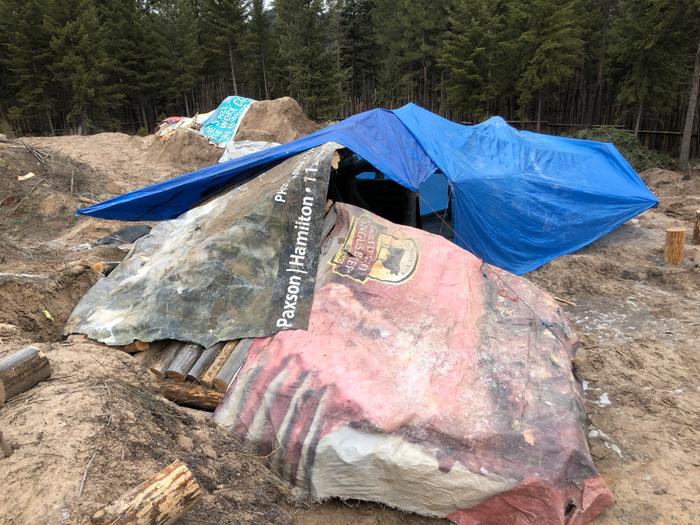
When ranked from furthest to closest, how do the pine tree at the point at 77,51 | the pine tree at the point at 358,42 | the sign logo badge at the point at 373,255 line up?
1. the pine tree at the point at 358,42
2. the pine tree at the point at 77,51
3. the sign logo badge at the point at 373,255

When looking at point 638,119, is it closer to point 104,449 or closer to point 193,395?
point 193,395

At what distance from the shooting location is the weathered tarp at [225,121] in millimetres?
14016

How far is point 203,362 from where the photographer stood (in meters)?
3.43

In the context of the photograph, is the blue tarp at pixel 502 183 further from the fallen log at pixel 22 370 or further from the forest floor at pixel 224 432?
the fallen log at pixel 22 370

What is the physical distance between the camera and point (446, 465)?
9.54 ft

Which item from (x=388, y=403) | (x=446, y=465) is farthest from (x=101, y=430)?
(x=446, y=465)

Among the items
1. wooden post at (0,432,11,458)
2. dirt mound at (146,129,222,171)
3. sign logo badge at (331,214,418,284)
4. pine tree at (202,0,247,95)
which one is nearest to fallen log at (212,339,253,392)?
sign logo badge at (331,214,418,284)

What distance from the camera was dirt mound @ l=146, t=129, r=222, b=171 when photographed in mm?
13211

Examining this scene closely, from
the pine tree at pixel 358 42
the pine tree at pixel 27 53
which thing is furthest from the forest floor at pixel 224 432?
the pine tree at pixel 358 42

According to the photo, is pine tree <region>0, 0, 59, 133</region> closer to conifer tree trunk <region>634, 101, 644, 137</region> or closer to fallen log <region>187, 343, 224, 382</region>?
fallen log <region>187, 343, 224, 382</region>

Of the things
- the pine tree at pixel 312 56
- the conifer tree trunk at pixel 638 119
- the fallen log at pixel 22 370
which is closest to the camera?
the fallen log at pixel 22 370

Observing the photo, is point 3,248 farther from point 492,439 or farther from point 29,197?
point 492,439

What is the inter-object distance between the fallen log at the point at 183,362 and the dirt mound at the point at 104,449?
0.52ft

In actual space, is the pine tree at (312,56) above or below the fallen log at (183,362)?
above
